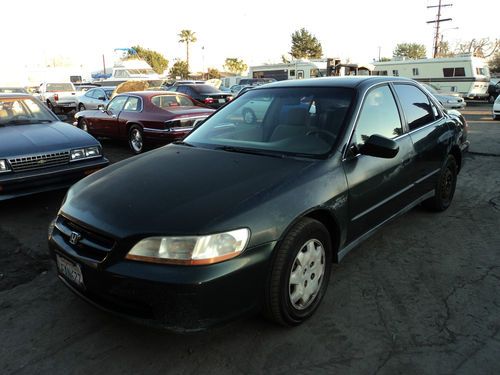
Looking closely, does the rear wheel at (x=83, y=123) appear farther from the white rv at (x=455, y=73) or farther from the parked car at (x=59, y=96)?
the white rv at (x=455, y=73)

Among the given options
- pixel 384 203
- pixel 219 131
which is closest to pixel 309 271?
pixel 384 203

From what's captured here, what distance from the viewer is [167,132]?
28.8 feet

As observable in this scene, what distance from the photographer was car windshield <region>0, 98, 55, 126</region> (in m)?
6.10

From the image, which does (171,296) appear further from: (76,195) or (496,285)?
(496,285)

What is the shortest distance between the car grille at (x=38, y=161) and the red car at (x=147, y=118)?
3.57 metres

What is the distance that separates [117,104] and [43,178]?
560cm

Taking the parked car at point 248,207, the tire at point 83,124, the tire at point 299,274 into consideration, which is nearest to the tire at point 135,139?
the tire at point 83,124

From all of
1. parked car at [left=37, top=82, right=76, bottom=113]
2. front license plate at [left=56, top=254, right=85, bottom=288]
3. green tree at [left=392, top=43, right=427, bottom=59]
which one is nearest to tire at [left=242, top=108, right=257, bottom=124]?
front license plate at [left=56, top=254, right=85, bottom=288]

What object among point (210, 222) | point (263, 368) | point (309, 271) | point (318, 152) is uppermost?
point (318, 152)

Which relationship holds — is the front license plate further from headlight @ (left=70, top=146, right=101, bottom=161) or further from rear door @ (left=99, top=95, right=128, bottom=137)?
rear door @ (left=99, top=95, right=128, bottom=137)

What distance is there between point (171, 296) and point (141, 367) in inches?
22.5

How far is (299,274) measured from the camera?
2717 mm

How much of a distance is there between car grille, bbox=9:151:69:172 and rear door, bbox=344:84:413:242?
150 inches

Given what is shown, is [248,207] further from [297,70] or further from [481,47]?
[481,47]
